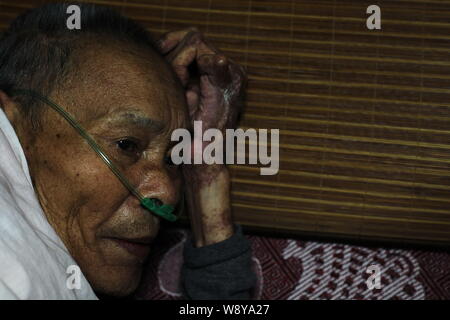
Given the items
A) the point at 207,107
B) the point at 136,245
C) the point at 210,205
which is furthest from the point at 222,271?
the point at 207,107

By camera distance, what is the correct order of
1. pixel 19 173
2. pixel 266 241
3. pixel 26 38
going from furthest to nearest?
pixel 266 241
pixel 26 38
pixel 19 173

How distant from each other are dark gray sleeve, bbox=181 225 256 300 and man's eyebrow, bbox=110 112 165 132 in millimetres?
406

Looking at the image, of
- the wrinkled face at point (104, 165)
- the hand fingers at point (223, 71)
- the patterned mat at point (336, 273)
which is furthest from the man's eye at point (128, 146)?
the patterned mat at point (336, 273)

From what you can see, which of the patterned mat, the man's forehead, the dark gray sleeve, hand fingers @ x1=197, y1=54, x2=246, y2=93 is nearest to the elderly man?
the man's forehead

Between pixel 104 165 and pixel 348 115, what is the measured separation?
64 cm

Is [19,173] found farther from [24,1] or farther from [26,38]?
[24,1]

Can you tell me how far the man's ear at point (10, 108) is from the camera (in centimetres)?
141

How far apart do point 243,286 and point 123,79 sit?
0.60 m

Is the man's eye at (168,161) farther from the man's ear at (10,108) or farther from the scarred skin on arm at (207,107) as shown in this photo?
the man's ear at (10,108)

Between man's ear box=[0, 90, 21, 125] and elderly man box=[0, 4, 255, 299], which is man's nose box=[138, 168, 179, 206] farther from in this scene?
man's ear box=[0, 90, 21, 125]

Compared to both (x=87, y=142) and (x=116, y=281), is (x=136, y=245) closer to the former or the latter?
(x=116, y=281)

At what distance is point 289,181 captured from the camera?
1.66 meters
